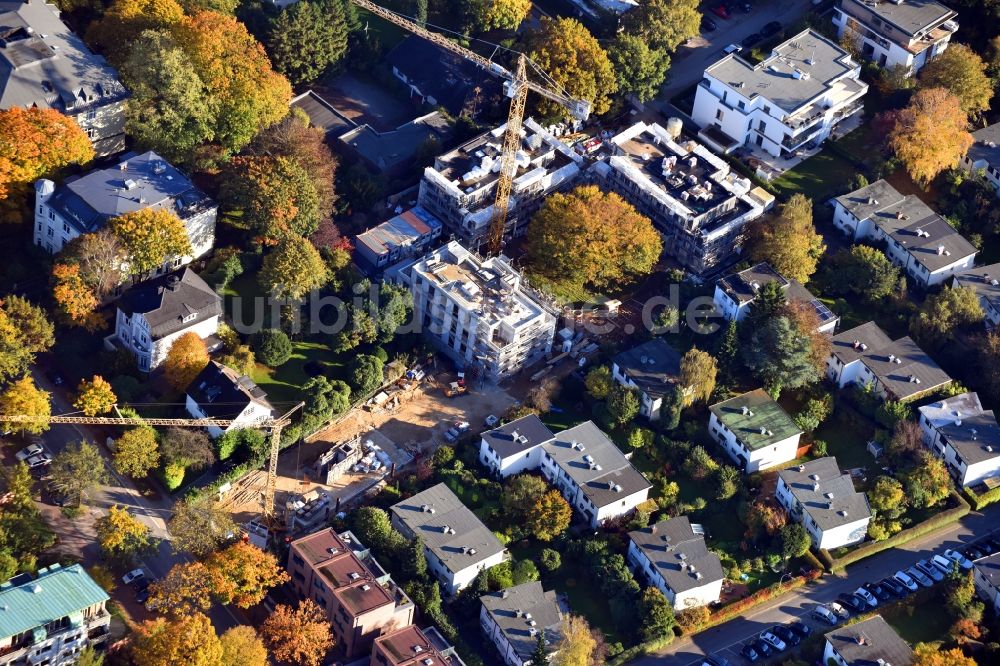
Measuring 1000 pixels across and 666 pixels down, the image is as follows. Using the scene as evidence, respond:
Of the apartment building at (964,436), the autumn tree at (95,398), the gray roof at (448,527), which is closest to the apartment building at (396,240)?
the gray roof at (448,527)

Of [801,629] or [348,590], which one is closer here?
[348,590]

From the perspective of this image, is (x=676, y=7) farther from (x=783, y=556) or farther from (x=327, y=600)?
(x=327, y=600)

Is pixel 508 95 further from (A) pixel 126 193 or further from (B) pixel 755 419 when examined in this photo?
(B) pixel 755 419

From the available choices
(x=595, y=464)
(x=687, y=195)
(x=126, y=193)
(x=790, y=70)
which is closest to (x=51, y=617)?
(x=126, y=193)

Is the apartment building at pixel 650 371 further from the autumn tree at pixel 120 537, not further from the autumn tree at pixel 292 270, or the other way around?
the autumn tree at pixel 120 537

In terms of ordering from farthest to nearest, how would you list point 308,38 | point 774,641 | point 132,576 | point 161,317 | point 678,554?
point 308,38
point 161,317
point 678,554
point 774,641
point 132,576

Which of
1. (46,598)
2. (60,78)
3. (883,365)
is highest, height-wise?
(60,78)

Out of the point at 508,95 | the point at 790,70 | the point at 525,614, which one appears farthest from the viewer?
the point at 790,70
